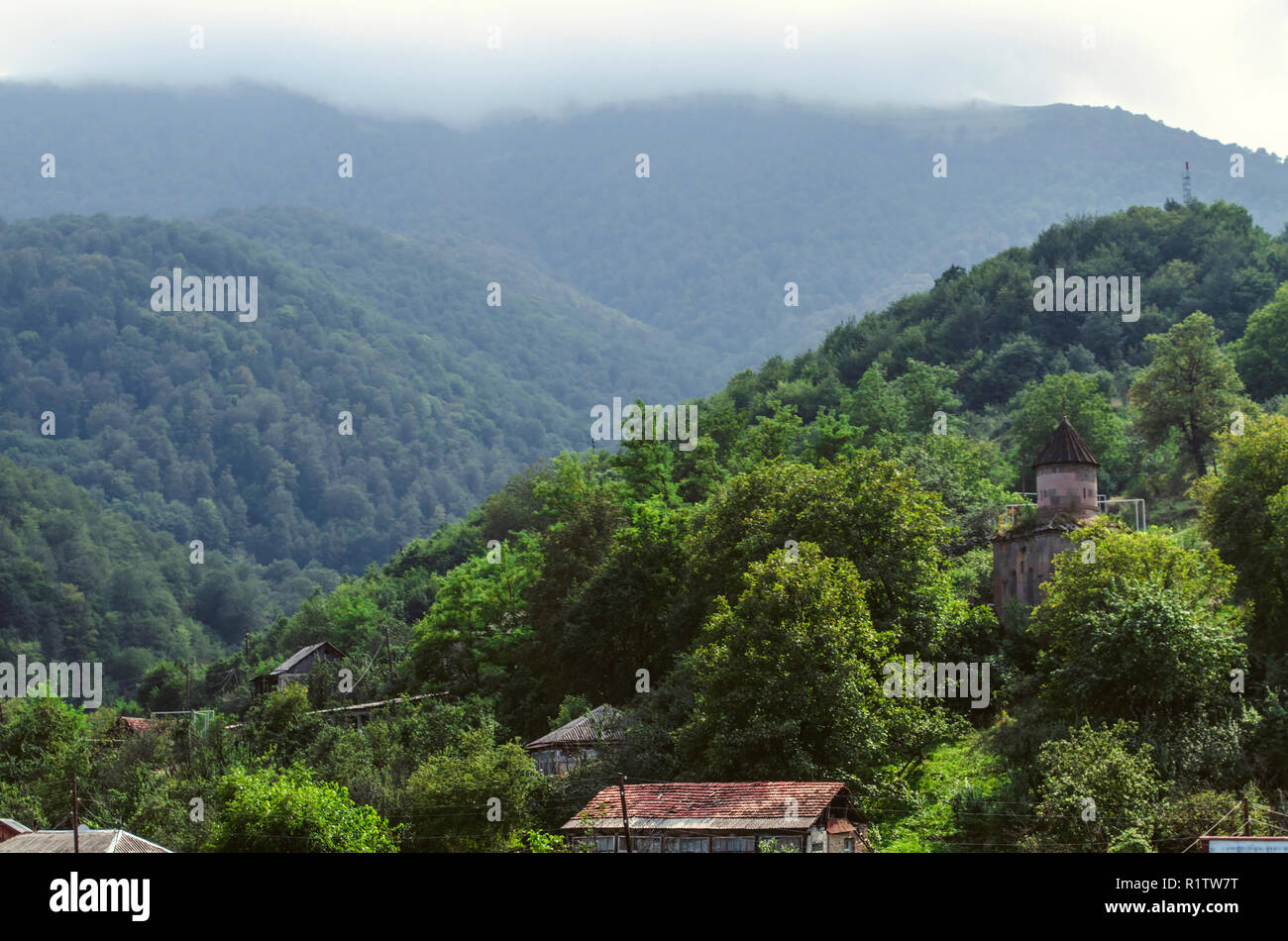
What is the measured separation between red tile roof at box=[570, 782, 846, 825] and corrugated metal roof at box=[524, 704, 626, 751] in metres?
10.9

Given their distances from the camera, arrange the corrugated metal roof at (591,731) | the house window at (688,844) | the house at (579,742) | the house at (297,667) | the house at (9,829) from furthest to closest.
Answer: the house at (297,667)
the house at (9,829)
the corrugated metal roof at (591,731)
the house at (579,742)
the house window at (688,844)

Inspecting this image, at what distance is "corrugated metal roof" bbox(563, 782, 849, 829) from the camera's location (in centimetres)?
4291

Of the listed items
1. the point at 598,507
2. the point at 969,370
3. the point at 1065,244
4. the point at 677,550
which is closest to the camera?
the point at 677,550

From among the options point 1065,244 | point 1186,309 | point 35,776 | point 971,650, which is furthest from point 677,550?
point 1065,244

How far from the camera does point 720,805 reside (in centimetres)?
4431

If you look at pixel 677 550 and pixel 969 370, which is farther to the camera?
pixel 969 370

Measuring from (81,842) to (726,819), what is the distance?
26.5m

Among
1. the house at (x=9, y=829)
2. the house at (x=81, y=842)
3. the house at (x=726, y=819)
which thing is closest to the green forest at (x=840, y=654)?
the house at (x=726, y=819)

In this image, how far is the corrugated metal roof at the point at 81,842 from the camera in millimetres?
52250

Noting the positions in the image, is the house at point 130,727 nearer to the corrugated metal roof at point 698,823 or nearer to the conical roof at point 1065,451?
the corrugated metal roof at point 698,823

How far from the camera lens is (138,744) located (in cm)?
8269

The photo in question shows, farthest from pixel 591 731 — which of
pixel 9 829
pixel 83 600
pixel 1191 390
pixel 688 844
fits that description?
pixel 83 600
